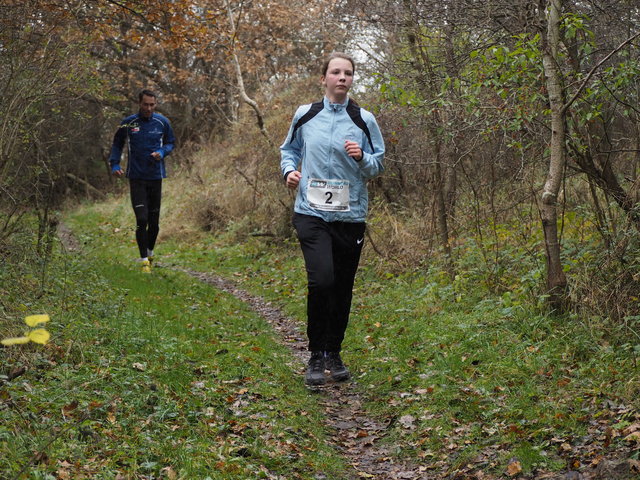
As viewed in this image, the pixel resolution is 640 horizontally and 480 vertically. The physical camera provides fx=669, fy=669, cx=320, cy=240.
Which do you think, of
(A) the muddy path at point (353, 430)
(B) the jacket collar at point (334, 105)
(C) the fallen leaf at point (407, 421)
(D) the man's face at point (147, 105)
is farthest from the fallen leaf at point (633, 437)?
(D) the man's face at point (147, 105)

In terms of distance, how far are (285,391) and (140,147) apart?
560cm

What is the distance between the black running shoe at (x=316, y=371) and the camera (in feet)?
18.6

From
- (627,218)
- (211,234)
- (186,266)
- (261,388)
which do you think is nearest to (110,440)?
(261,388)

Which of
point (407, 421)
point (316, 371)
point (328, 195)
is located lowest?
point (407, 421)

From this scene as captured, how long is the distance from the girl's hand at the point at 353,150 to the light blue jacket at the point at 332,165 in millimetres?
101

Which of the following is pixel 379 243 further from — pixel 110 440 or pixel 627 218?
pixel 110 440

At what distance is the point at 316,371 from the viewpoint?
5.70 metres

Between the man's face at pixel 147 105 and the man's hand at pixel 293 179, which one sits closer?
the man's hand at pixel 293 179

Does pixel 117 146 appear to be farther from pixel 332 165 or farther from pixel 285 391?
pixel 285 391

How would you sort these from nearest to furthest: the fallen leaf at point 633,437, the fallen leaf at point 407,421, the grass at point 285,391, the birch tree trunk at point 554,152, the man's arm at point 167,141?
the fallen leaf at point 633,437 → the grass at point 285,391 → the fallen leaf at point 407,421 → the birch tree trunk at point 554,152 → the man's arm at point 167,141

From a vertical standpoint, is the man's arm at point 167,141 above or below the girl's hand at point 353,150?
above

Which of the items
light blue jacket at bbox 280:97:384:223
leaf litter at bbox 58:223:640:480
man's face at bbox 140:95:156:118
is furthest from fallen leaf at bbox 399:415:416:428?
man's face at bbox 140:95:156:118

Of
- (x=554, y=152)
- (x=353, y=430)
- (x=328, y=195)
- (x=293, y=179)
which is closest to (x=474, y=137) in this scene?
(x=554, y=152)

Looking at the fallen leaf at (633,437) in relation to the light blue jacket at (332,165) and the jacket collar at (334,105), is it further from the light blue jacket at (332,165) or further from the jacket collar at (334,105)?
the jacket collar at (334,105)
